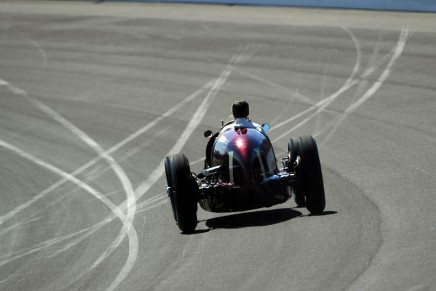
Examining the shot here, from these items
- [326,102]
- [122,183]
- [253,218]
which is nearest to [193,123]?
[326,102]

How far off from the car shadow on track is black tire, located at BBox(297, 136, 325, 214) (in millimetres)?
460

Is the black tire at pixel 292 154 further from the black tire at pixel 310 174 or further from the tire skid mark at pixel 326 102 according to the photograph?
the tire skid mark at pixel 326 102

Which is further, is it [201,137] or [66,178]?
[201,137]

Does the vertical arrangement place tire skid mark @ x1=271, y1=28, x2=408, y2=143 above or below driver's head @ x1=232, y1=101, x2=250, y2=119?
below

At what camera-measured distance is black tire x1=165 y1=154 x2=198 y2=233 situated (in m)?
13.7

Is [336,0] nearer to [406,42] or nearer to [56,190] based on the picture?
[406,42]

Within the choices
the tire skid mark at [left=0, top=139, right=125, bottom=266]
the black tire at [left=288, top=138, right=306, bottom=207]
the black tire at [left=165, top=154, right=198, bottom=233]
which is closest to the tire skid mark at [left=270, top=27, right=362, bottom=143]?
the tire skid mark at [left=0, top=139, right=125, bottom=266]

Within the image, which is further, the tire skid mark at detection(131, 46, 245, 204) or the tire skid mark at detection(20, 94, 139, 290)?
the tire skid mark at detection(131, 46, 245, 204)

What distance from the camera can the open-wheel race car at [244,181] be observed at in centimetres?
1368

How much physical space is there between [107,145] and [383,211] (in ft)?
30.2

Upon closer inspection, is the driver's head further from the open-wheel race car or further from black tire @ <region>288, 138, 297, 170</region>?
black tire @ <region>288, 138, 297, 170</region>

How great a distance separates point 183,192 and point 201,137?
313 inches

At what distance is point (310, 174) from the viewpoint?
44.9ft

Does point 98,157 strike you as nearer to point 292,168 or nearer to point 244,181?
point 292,168
